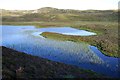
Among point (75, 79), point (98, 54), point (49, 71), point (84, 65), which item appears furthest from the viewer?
point (98, 54)

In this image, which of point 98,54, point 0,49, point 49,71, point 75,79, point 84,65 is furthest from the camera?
point 98,54

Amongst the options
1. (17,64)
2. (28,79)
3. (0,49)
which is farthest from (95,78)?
(0,49)

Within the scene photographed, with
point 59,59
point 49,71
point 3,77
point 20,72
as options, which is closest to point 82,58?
point 59,59

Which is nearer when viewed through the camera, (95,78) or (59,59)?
(95,78)

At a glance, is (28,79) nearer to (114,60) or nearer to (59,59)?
(59,59)

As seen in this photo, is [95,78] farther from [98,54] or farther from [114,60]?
[98,54]

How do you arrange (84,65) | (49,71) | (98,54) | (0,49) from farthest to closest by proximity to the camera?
1. (98,54)
2. (0,49)
3. (84,65)
4. (49,71)
